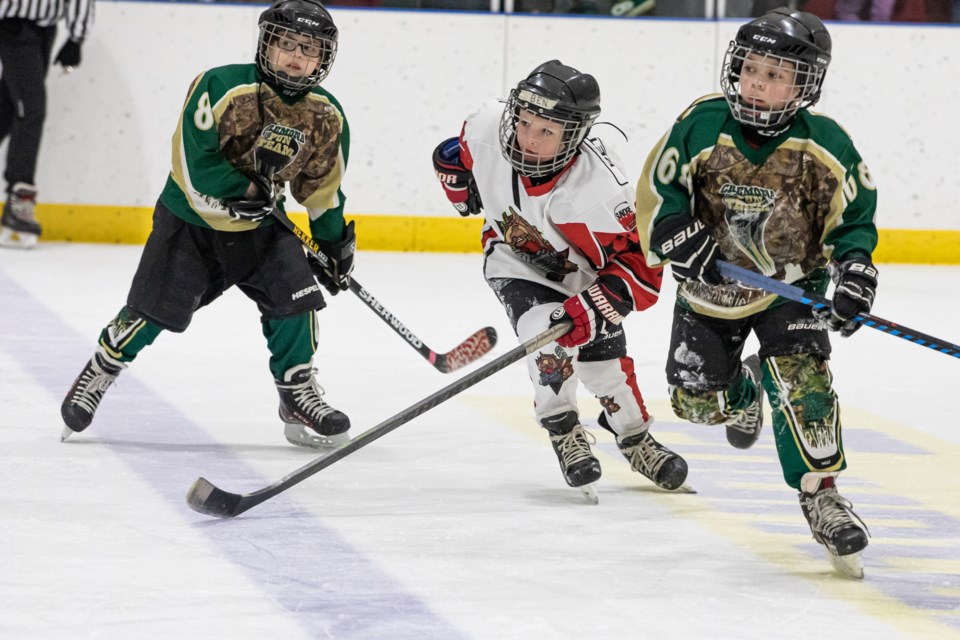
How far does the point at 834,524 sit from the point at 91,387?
172cm

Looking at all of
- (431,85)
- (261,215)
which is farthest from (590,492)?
(431,85)

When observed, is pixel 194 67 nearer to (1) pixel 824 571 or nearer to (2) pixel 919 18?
(2) pixel 919 18

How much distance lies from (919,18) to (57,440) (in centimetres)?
511

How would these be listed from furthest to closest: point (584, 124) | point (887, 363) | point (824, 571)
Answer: point (887, 363)
point (584, 124)
point (824, 571)

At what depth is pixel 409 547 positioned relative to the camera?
2.51 m

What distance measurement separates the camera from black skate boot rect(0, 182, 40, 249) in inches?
250

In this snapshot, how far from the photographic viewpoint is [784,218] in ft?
8.32

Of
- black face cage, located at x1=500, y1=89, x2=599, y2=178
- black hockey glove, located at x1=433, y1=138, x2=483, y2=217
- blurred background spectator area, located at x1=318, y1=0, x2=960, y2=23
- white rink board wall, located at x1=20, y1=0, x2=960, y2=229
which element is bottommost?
white rink board wall, located at x1=20, y1=0, x2=960, y2=229

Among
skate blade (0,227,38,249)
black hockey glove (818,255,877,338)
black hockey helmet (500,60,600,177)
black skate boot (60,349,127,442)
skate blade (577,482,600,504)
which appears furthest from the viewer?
skate blade (0,227,38,249)

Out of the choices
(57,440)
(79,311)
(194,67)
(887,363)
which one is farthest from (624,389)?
(194,67)

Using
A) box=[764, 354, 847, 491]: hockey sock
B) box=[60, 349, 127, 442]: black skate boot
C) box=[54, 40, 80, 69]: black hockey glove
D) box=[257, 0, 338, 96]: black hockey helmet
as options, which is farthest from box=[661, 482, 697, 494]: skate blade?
box=[54, 40, 80, 69]: black hockey glove

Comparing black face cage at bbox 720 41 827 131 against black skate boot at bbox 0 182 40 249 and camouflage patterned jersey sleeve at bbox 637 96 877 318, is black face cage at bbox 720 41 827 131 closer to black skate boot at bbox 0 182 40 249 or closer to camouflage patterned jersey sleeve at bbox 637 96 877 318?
camouflage patterned jersey sleeve at bbox 637 96 877 318

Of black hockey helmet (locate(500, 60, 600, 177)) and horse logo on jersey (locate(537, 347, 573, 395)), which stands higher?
black hockey helmet (locate(500, 60, 600, 177))

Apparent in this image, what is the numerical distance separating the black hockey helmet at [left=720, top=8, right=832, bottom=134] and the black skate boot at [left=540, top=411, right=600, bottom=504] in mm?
775
